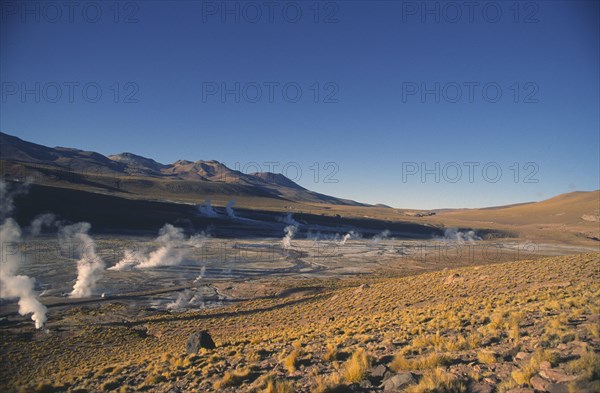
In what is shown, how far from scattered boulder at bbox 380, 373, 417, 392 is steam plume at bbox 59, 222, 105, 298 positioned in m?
36.6

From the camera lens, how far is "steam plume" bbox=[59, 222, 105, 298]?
115ft

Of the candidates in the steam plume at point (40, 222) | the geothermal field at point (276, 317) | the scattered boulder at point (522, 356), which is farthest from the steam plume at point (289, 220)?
the scattered boulder at point (522, 356)

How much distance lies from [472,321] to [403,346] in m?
3.40

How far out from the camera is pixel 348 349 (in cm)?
1000

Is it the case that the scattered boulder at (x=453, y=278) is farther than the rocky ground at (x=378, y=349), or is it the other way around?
the scattered boulder at (x=453, y=278)


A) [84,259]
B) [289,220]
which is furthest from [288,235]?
[84,259]

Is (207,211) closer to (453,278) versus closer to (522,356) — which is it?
(453,278)

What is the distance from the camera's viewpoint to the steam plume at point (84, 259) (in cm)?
3519

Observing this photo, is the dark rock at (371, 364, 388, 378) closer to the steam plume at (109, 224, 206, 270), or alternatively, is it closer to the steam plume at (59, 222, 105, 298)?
the steam plume at (59, 222, 105, 298)

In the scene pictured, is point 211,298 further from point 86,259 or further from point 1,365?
point 86,259

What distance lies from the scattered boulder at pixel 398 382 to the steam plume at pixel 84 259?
3657cm

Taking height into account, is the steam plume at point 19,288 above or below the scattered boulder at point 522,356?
below

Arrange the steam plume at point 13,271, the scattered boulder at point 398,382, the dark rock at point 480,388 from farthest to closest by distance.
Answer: the steam plume at point 13,271
the scattered boulder at point 398,382
the dark rock at point 480,388

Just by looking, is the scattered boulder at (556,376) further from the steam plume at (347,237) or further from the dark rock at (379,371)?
the steam plume at (347,237)
